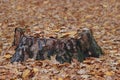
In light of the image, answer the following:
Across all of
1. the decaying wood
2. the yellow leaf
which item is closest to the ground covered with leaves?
the yellow leaf

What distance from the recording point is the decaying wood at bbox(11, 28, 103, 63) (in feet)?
17.6

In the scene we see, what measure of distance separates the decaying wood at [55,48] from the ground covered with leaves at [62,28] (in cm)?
12

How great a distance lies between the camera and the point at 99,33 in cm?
756

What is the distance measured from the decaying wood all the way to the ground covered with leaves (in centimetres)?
12

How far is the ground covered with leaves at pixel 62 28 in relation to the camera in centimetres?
513

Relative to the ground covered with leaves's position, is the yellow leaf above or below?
below

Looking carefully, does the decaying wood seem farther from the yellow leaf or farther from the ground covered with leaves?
the yellow leaf

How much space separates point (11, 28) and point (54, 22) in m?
1.19

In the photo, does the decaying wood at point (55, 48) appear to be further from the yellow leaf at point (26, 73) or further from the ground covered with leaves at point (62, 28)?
the yellow leaf at point (26, 73)

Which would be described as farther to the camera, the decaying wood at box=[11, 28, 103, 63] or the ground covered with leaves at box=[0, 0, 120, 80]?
the decaying wood at box=[11, 28, 103, 63]

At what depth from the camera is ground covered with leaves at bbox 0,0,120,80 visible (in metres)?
5.13

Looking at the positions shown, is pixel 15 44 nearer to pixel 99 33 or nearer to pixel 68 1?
pixel 99 33

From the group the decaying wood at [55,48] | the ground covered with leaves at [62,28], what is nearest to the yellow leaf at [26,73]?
the ground covered with leaves at [62,28]

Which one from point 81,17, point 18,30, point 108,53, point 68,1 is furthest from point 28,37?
point 68,1
